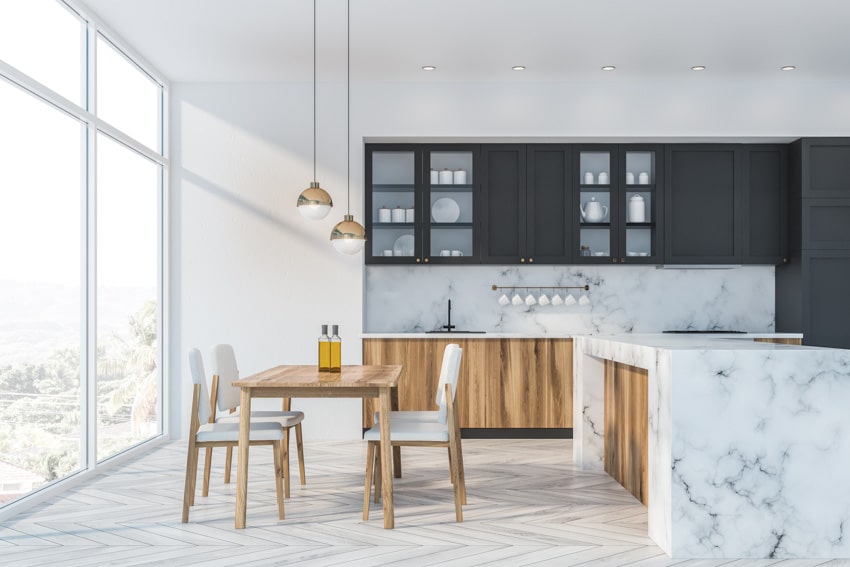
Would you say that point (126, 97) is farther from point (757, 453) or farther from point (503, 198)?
point (757, 453)

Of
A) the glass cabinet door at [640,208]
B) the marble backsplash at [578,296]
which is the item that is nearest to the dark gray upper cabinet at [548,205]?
the marble backsplash at [578,296]

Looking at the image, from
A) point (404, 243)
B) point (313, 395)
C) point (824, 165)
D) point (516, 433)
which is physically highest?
point (824, 165)

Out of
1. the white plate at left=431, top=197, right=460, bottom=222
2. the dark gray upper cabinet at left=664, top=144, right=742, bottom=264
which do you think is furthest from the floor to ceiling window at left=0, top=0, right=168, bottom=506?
the dark gray upper cabinet at left=664, top=144, right=742, bottom=264

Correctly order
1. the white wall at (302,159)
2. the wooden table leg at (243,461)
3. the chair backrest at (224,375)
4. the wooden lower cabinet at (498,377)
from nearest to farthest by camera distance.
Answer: the wooden table leg at (243,461) → the chair backrest at (224,375) → the wooden lower cabinet at (498,377) → the white wall at (302,159)

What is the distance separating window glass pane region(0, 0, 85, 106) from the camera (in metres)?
3.68

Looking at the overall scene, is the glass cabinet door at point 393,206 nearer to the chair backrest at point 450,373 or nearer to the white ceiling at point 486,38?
the white ceiling at point 486,38

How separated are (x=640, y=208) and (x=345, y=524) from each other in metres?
3.84

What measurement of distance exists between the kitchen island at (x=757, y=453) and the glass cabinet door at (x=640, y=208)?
3.07 m

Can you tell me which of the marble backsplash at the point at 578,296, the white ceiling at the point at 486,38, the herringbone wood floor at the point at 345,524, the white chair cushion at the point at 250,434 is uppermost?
the white ceiling at the point at 486,38

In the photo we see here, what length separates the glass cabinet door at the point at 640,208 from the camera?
20.2ft

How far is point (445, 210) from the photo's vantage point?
6301mm

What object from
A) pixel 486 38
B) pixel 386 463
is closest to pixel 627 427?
pixel 386 463

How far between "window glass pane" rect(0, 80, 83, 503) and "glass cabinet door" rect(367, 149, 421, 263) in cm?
241

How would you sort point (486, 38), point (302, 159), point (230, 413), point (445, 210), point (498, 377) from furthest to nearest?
point (445, 210) < point (302, 159) < point (498, 377) < point (486, 38) < point (230, 413)
